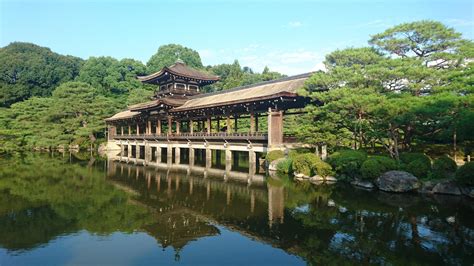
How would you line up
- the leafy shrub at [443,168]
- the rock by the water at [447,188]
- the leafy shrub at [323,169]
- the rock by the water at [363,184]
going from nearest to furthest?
the rock by the water at [447,188], the leafy shrub at [443,168], the rock by the water at [363,184], the leafy shrub at [323,169]

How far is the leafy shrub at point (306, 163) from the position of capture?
20.3 metres

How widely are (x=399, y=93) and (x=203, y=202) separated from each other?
13837 millimetres

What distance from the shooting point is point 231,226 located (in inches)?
449

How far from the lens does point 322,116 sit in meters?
22.7

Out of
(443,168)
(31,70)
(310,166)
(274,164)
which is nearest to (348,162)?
(310,166)

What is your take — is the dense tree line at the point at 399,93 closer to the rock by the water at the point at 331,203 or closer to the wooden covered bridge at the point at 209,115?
the wooden covered bridge at the point at 209,115

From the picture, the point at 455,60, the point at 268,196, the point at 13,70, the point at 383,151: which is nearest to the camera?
the point at 268,196

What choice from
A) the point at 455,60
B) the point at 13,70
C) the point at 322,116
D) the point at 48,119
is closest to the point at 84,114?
the point at 48,119

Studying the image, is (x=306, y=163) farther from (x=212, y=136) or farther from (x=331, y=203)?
(x=212, y=136)

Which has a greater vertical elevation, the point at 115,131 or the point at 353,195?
the point at 115,131

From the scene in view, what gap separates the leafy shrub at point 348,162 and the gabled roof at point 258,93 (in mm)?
6627

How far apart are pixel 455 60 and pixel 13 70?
83.5 m

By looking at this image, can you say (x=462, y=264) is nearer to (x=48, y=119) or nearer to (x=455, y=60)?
(x=455, y=60)

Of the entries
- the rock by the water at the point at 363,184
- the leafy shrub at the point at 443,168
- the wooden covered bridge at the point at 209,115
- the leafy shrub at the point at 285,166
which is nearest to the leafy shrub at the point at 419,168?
the leafy shrub at the point at 443,168
